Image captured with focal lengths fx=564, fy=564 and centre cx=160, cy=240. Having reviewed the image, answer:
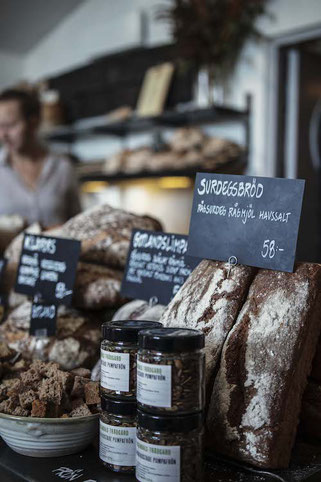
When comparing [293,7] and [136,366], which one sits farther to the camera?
[293,7]

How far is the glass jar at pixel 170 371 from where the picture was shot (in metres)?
0.90

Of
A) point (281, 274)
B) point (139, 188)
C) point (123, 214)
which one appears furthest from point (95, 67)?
point (281, 274)

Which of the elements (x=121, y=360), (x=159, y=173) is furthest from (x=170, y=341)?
(x=159, y=173)

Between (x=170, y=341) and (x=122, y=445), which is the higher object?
(x=170, y=341)

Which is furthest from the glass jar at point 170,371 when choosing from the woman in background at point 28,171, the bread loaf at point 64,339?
the woman in background at point 28,171

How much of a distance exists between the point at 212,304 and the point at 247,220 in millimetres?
182

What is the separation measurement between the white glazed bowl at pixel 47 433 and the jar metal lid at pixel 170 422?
7.8 inches

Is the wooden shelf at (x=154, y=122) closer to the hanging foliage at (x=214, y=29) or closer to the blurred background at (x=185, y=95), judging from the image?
the blurred background at (x=185, y=95)

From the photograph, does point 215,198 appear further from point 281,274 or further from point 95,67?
point 95,67

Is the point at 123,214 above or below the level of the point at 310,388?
above

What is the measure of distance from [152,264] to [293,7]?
333cm

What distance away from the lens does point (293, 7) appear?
4.13 m

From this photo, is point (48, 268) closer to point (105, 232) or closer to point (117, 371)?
point (105, 232)

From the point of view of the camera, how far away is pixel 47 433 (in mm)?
1060
